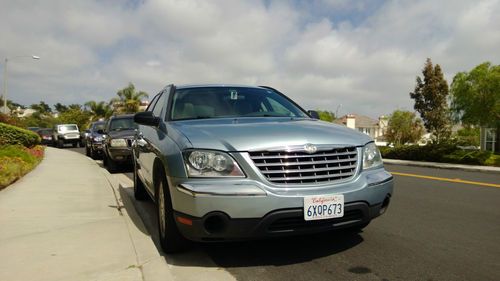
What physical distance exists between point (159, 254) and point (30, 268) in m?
1.09

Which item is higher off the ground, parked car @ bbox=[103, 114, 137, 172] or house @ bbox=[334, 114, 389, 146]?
house @ bbox=[334, 114, 389, 146]

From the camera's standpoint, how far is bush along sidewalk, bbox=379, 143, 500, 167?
58.3 ft

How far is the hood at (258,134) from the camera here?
12.0 ft

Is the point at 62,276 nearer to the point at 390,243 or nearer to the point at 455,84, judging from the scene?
the point at 390,243

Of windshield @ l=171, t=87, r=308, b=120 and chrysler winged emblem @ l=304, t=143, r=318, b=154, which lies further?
windshield @ l=171, t=87, r=308, b=120

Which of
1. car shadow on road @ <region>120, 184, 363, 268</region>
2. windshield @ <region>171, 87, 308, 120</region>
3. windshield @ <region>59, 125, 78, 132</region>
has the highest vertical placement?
windshield @ <region>59, 125, 78, 132</region>

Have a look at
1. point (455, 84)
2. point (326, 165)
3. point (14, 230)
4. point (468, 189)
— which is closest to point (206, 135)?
point (326, 165)

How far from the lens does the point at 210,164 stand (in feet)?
11.9

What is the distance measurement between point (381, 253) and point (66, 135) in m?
32.6

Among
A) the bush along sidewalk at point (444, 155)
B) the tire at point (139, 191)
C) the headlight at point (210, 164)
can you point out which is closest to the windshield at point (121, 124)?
the tire at point (139, 191)

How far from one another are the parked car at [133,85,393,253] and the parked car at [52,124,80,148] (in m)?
31.6

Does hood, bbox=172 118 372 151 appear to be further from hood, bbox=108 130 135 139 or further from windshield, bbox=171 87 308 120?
hood, bbox=108 130 135 139

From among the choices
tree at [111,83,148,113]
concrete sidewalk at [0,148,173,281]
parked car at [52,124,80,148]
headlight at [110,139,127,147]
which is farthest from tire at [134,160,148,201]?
tree at [111,83,148,113]

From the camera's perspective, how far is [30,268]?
381 cm
